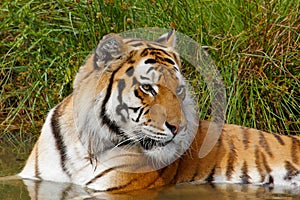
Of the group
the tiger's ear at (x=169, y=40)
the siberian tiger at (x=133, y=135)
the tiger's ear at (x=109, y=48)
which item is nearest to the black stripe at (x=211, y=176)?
the siberian tiger at (x=133, y=135)

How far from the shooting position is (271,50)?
18.7 ft

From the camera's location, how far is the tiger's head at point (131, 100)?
408 cm

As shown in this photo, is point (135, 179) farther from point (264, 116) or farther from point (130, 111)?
point (264, 116)

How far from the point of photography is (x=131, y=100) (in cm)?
411

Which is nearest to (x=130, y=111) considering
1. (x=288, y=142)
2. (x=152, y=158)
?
(x=152, y=158)

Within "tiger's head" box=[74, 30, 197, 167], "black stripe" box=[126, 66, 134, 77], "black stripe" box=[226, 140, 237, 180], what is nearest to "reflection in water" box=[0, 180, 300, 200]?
"black stripe" box=[226, 140, 237, 180]

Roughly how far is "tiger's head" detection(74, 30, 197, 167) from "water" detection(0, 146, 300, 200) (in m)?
0.25

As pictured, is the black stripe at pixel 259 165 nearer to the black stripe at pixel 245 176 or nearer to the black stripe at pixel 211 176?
the black stripe at pixel 245 176

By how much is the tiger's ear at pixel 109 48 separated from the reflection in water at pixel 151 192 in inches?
31.8

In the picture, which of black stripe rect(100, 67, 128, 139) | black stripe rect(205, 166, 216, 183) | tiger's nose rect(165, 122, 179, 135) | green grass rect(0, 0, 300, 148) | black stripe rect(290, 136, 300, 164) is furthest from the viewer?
green grass rect(0, 0, 300, 148)

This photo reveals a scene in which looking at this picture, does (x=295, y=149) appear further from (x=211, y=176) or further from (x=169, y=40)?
(x=169, y=40)

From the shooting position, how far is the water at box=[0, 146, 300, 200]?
4215 mm

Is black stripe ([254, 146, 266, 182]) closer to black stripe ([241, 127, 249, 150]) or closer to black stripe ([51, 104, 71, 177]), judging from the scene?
black stripe ([241, 127, 249, 150])

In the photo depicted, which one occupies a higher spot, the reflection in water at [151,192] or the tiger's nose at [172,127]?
the tiger's nose at [172,127]
